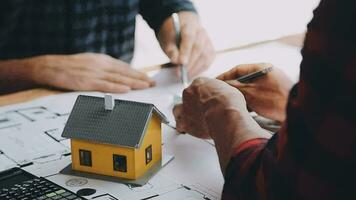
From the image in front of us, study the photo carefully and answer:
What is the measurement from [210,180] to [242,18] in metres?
1.76

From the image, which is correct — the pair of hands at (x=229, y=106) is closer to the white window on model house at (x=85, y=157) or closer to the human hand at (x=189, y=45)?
the white window on model house at (x=85, y=157)

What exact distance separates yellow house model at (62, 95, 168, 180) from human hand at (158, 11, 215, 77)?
52cm

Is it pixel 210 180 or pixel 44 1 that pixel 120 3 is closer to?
pixel 44 1

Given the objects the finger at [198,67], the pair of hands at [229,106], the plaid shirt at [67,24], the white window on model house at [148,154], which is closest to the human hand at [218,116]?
the pair of hands at [229,106]

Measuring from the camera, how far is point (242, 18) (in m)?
2.63

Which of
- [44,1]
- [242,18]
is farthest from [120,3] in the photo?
[242,18]

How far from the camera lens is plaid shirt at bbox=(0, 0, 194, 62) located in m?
1.56

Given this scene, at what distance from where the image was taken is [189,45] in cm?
153

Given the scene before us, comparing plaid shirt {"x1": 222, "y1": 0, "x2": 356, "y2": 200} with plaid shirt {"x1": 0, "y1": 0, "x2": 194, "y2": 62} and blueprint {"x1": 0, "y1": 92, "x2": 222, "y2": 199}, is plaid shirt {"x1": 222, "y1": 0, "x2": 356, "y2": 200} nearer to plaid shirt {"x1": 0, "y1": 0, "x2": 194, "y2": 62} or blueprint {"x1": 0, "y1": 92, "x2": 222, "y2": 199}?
blueprint {"x1": 0, "y1": 92, "x2": 222, "y2": 199}

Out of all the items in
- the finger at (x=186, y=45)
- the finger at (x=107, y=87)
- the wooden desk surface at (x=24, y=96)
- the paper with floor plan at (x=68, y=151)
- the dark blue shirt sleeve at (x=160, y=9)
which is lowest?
the paper with floor plan at (x=68, y=151)

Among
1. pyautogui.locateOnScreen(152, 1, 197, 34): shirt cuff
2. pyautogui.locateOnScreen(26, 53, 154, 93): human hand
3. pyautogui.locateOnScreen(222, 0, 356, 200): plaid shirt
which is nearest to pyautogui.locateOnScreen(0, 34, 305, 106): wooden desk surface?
pyautogui.locateOnScreen(26, 53, 154, 93): human hand

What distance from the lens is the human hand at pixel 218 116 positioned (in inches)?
33.0

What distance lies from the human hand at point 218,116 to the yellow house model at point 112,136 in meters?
0.09

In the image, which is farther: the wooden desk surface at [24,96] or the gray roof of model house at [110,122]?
the wooden desk surface at [24,96]
